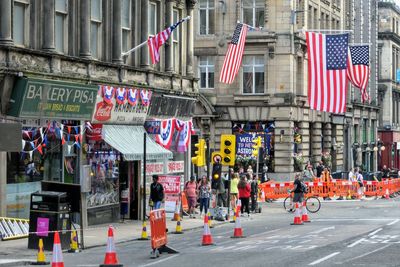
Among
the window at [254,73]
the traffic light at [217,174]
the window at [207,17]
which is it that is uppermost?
the window at [207,17]

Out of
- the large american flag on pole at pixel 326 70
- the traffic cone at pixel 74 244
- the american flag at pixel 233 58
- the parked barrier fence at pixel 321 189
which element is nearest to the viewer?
the traffic cone at pixel 74 244

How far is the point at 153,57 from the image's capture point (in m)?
35.0

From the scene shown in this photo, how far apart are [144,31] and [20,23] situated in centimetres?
891

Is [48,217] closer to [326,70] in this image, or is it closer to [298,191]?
[298,191]

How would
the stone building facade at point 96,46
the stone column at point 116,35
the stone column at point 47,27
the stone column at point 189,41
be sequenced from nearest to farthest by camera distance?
the stone building facade at point 96,46
the stone column at point 47,27
the stone column at point 116,35
the stone column at point 189,41

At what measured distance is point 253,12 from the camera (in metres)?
61.3

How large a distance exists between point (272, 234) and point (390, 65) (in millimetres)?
68893

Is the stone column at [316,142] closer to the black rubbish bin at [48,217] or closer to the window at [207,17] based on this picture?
the window at [207,17]

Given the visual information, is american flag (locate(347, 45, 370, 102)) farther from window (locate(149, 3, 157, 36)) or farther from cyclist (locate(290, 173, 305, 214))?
window (locate(149, 3, 157, 36))

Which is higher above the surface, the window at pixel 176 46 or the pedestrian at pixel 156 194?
the window at pixel 176 46

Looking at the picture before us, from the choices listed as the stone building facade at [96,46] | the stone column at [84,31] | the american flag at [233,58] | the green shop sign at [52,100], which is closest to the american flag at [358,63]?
the american flag at [233,58]

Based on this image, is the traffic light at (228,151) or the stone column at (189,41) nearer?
the traffic light at (228,151)

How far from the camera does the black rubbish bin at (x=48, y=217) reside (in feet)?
82.6

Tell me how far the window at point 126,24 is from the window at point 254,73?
24478 mm
